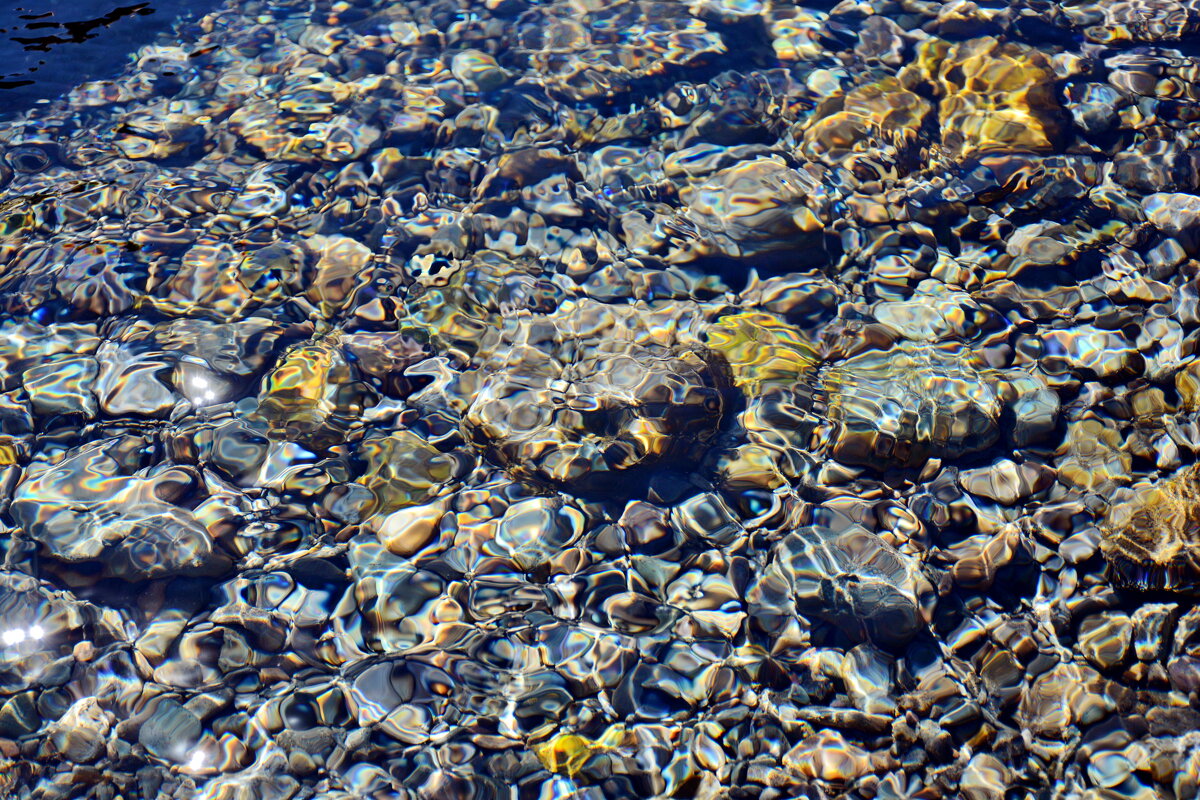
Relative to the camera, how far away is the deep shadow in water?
469cm

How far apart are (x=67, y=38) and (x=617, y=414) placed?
438 cm

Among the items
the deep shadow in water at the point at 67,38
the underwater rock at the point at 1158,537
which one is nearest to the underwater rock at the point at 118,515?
the deep shadow in water at the point at 67,38

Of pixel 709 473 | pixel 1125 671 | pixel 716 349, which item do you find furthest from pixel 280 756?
pixel 1125 671

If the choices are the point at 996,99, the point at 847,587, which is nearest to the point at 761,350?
the point at 847,587

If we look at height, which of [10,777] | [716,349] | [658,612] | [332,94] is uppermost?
[332,94]

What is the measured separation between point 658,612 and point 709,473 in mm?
585

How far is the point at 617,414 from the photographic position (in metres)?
3.14

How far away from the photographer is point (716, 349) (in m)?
3.33

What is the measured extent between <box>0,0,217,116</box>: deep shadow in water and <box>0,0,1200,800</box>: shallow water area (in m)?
0.08

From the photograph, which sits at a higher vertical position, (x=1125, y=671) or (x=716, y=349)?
(x=716, y=349)

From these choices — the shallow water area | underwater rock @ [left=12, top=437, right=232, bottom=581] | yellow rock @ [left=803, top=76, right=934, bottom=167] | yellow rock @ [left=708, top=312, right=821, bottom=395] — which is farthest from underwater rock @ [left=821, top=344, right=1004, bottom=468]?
underwater rock @ [left=12, top=437, right=232, bottom=581]

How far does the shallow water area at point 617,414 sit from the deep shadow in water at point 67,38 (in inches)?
3.3

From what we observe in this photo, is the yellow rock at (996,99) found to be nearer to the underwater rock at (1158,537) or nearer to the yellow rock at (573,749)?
the underwater rock at (1158,537)

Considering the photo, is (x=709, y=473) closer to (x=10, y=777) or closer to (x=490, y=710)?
(x=490, y=710)
